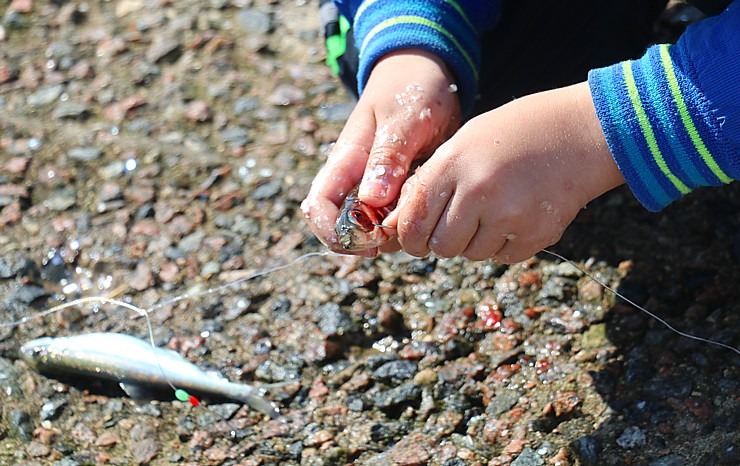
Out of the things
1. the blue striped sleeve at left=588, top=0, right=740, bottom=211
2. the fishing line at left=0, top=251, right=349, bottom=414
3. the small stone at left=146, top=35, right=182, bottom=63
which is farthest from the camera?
the small stone at left=146, top=35, right=182, bottom=63

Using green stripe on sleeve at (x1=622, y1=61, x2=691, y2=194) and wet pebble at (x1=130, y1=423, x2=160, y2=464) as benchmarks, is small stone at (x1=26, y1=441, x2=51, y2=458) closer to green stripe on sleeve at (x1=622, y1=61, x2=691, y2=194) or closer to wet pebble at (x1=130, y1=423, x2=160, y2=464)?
wet pebble at (x1=130, y1=423, x2=160, y2=464)

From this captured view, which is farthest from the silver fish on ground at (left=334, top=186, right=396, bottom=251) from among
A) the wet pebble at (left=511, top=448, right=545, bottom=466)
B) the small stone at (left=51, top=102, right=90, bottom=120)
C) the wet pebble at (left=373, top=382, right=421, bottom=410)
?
the small stone at (left=51, top=102, right=90, bottom=120)

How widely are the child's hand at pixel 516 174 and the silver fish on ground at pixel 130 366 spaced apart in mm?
715

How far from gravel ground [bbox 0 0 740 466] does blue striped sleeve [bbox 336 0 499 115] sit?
55 cm

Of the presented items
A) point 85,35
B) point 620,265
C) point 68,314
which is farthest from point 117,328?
point 85,35

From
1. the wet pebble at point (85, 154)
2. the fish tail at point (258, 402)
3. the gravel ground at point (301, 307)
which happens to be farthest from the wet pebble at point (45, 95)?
the fish tail at point (258, 402)

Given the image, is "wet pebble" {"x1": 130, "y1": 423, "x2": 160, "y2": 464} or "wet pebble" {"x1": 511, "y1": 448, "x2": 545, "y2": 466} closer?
"wet pebble" {"x1": 511, "y1": 448, "x2": 545, "y2": 466}

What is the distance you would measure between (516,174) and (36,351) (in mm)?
1358

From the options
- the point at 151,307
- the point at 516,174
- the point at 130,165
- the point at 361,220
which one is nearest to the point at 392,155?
the point at 361,220

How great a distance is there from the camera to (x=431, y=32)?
2.30m

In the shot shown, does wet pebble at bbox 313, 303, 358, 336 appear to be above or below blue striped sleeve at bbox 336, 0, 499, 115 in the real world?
below

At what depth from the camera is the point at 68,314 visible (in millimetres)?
2615

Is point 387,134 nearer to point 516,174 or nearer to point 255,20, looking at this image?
point 516,174

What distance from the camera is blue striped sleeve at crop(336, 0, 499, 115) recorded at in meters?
2.29
